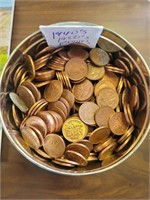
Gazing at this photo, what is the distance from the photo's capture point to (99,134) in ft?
1.98

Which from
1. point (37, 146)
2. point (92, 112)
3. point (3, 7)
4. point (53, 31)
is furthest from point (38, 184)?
point (3, 7)

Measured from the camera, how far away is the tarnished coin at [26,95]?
0.61 m

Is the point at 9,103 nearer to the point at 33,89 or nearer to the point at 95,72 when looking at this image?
the point at 33,89

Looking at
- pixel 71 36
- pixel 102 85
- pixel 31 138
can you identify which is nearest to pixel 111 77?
pixel 102 85

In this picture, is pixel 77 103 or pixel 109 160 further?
pixel 77 103

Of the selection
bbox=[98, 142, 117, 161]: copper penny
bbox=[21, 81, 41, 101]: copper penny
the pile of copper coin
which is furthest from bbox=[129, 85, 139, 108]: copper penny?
bbox=[21, 81, 41, 101]: copper penny

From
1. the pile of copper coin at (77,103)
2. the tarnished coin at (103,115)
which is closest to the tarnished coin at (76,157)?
the pile of copper coin at (77,103)

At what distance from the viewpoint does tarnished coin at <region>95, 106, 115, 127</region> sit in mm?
623

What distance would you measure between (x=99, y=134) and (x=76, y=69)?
17 centimetres

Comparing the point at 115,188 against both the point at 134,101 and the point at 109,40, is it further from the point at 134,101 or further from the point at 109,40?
the point at 109,40

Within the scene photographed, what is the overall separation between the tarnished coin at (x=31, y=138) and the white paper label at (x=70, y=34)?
0.68 feet

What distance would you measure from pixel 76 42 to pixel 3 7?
0.80 ft

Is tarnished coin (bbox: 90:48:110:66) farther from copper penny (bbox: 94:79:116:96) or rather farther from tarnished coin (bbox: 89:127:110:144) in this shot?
tarnished coin (bbox: 89:127:110:144)

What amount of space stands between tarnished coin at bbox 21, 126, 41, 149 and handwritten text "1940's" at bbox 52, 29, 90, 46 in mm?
211
